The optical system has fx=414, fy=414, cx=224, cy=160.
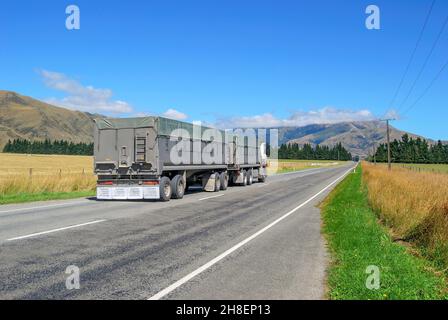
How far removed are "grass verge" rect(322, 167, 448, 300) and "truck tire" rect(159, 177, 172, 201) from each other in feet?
28.6

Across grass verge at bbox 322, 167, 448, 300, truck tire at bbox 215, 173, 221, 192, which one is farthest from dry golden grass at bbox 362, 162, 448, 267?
truck tire at bbox 215, 173, 221, 192

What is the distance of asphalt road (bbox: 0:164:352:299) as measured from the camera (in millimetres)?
5449

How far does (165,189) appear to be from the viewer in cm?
1769

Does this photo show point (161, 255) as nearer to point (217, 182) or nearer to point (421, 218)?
point (421, 218)

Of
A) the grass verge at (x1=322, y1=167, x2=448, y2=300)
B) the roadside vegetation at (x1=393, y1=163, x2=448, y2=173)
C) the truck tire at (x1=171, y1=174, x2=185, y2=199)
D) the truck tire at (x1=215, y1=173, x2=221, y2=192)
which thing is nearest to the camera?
the grass verge at (x1=322, y1=167, x2=448, y2=300)

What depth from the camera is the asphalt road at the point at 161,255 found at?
545 centimetres

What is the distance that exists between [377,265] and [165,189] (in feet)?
39.7

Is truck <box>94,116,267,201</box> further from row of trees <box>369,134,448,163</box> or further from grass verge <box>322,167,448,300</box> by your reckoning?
row of trees <box>369,134,448,163</box>

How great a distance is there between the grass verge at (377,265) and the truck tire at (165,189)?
8.71 metres

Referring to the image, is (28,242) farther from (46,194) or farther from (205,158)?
(205,158)

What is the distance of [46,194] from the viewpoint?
796 inches

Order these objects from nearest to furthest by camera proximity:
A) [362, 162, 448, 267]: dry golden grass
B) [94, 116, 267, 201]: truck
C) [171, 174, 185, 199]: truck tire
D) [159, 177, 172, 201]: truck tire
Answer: [362, 162, 448, 267]: dry golden grass → [94, 116, 267, 201]: truck → [159, 177, 172, 201]: truck tire → [171, 174, 185, 199]: truck tire

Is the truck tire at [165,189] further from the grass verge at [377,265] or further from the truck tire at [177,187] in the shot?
the grass verge at [377,265]
